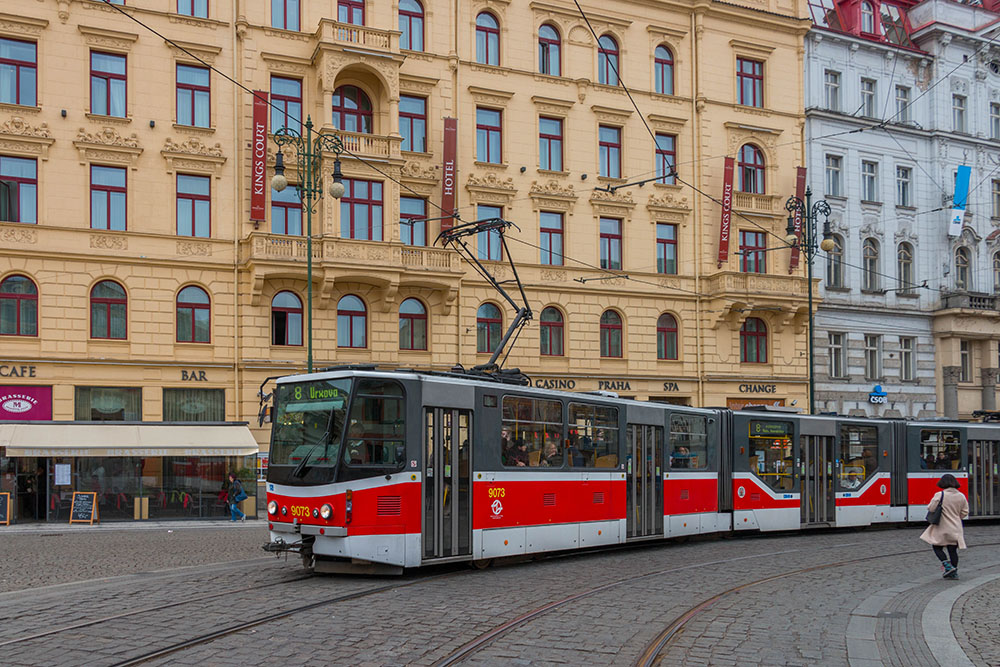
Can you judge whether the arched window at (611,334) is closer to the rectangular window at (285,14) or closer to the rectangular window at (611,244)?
the rectangular window at (611,244)

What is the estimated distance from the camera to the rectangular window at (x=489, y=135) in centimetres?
3591

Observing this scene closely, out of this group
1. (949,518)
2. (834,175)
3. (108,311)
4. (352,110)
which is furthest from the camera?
(834,175)

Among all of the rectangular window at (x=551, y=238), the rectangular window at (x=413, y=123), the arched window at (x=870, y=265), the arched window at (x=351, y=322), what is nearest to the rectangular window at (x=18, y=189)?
the arched window at (x=351, y=322)

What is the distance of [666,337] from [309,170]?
52.0 feet

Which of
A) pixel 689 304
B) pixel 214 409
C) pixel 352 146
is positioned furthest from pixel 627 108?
pixel 214 409

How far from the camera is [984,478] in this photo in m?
27.1

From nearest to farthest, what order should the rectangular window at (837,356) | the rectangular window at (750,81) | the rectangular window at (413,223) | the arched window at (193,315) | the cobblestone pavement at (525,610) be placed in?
the cobblestone pavement at (525,610) → the arched window at (193,315) → the rectangular window at (413,223) → the rectangular window at (750,81) → the rectangular window at (837,356)

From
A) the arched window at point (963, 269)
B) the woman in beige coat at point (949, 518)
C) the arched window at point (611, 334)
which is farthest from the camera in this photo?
the arched window at point (963, 269)

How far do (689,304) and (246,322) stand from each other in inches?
636

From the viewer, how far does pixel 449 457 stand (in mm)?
15109

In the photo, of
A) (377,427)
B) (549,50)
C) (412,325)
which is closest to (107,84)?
(412,325)

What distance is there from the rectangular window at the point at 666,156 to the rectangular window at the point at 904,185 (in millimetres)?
11178

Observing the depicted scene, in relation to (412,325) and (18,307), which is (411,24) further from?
(18,307)

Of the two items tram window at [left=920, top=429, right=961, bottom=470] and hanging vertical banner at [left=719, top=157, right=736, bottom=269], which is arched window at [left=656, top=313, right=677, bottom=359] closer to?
hanging vertical banner at [left=719, top=157, right=736, bottom=269]
